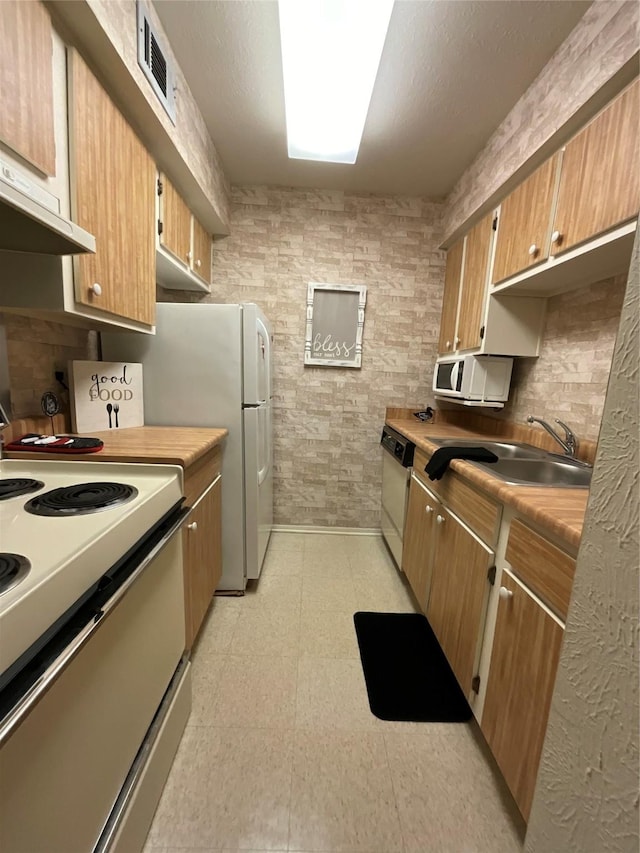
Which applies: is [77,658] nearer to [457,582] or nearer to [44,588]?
[44,588]

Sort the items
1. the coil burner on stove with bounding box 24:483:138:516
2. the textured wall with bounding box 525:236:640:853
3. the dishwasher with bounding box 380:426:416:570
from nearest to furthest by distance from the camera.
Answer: the textured wall with bounding box 525:236:640:853
the coil burner on stove with bounding box 24:483:138:516
the dishwasher with bounding box 380:426:416:570

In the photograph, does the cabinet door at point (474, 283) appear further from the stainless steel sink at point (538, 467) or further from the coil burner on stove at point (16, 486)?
the coil burner on stove at point (16, 486)

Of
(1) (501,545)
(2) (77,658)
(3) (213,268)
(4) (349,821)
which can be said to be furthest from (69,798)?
(3) (213,268)

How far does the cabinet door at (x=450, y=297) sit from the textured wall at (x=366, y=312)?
0.10 metres

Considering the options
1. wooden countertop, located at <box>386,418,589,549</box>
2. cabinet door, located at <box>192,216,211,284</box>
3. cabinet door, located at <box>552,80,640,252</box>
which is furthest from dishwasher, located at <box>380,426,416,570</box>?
cabinet door, located at <box>192,216,211,284</box>

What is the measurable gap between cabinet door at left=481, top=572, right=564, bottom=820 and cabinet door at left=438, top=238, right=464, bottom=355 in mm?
1742

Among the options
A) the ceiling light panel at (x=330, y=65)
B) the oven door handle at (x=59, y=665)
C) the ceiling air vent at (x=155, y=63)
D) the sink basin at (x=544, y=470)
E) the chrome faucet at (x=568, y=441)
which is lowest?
the oven door handle at (x=59, y=665)

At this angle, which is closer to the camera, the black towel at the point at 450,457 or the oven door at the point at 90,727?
the oven door at the point at 90,727

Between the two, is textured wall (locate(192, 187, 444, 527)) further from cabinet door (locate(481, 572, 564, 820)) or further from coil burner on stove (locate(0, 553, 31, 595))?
coil burner on stove (locate(0, 553, 31, 595))

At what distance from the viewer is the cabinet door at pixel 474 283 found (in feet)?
6.45

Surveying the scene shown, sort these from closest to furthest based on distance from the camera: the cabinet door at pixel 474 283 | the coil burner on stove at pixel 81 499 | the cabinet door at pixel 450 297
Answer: the coil burner on stove at pixel 81 499 < the cabinet door at pixel 474 283 < the cabinet door at pixel 450 297

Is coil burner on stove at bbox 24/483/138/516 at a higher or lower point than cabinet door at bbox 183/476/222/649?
higher

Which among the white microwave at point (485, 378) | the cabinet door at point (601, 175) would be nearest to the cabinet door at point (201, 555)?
the white microwave at point (485, 378)

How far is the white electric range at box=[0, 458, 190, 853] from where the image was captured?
1.67ft
